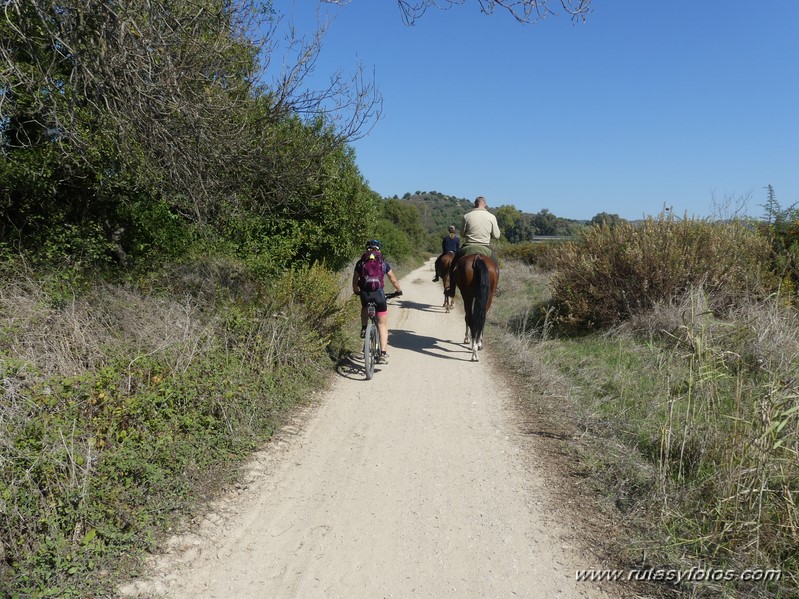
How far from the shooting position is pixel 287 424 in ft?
17.7

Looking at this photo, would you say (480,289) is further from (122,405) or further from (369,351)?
(122,405)

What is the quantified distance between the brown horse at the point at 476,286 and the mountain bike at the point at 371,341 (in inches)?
52.5

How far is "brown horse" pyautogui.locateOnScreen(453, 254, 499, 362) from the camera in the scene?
8.12 meters

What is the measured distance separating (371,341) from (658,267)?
5.80m

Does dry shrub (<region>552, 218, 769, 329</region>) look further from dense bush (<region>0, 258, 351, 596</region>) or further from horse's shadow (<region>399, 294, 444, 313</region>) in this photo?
dense bush (<region>0, 258, 351, 596</region>)

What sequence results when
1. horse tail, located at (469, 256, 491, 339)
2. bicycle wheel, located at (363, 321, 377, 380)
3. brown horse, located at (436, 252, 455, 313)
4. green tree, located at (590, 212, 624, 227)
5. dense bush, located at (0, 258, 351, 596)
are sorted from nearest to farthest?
dense bush, located at (0, 258, 351, 596) → bicycle wheel, located at (363, 321, 377, 380) → horse tail, located at (469, 256, 491, 339) → green tree, located at (590, 212, 624, 227) → brown horse, located at (436, 252, 455, 313)

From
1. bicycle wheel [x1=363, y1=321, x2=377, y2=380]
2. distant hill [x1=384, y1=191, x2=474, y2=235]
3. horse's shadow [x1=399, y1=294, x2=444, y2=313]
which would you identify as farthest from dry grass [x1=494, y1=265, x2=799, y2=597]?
distant hill [x1=384, y1=191, x2=474, y2=235]

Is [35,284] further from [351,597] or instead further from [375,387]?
[351,597]

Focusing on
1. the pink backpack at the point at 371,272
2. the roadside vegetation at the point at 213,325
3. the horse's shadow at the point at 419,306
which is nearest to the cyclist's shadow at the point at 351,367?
the roadside vegetation at the point at 213,325

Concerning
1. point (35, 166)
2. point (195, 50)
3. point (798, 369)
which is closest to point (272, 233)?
point (35, 166)

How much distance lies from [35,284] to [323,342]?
12.2 feet

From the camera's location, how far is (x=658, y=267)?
9102mm

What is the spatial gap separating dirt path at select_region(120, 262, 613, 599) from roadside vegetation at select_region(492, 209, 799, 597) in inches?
23.4

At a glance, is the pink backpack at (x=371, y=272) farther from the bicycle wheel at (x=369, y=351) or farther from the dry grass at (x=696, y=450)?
the dry grass at (x=696, y=450)
